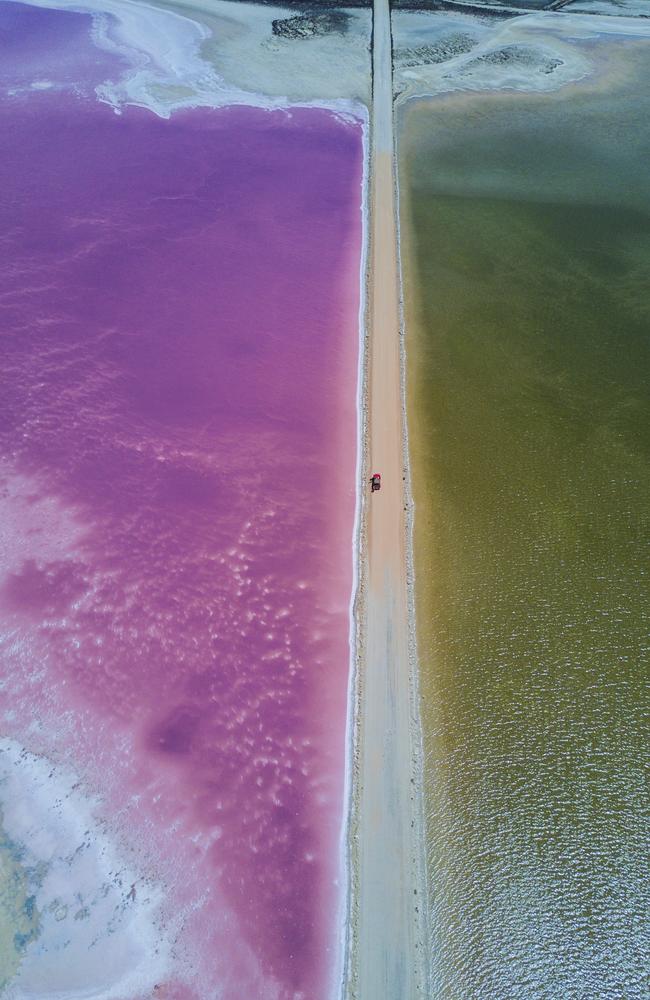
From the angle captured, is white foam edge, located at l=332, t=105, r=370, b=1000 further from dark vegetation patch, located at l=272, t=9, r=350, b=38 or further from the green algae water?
dark vegetation patch, located at l=272, t=9, r=350, b=38

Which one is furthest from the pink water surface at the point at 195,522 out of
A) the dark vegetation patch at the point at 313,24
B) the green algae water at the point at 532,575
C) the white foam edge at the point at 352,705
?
the dark vegetation patch at the point at 313,24

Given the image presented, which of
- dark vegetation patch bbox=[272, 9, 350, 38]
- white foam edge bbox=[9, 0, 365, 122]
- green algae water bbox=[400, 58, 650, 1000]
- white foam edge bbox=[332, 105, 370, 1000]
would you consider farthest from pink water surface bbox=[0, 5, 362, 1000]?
dark vegetation patch bbox=[272, 9, 350, 38]

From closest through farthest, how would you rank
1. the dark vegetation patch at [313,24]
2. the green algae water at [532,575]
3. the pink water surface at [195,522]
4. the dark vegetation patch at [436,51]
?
the green algae water at [532,575] < the pink water surface at [195,522] < the dark vegetation patch at [436,51] < the dark vegetation patch at [313,24]

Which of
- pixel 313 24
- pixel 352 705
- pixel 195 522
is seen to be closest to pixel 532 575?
pixel 352 705

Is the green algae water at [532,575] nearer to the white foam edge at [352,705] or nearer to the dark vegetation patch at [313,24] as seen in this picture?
the white foam edge at [352,705]

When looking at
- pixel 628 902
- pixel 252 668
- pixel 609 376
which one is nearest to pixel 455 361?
pixel 609 376

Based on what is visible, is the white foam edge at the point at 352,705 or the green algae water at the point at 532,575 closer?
the white foam edge at the point at 352,705
